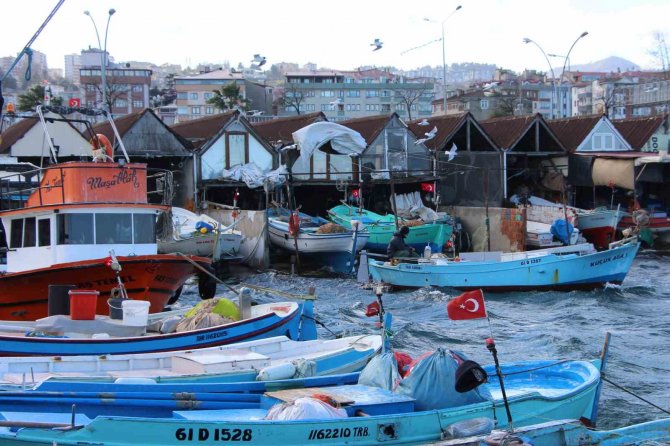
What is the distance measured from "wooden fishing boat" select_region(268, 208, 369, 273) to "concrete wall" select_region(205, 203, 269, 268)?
1.03 meters

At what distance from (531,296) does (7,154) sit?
2516 centimetres

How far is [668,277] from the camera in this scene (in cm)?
2997

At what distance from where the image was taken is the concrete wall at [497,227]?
1247 inches

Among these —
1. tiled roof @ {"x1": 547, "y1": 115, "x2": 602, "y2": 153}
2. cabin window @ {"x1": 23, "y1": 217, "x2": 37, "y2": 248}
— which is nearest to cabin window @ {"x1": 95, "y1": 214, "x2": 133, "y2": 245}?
cabin window @ {"x1": 23, "y1": 217, "x2": 37, "y2": 248}

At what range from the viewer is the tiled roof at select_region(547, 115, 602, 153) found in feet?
145

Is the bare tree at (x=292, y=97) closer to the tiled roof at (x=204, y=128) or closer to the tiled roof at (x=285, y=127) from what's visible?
the tiled roof at (x=285, y=127)

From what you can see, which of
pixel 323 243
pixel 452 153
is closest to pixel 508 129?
pixel 452 153

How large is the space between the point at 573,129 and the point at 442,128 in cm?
826

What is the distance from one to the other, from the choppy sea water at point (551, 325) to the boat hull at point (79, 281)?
4.10 metres

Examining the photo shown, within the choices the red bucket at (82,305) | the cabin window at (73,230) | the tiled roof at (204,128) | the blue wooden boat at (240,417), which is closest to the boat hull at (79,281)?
the cabin window at (73,230)

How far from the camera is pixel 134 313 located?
48.3ft

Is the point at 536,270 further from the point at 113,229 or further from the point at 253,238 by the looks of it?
the point at 113,229

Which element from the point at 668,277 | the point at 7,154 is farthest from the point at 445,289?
the point at 7,154

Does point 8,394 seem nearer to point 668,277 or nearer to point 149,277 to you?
point 149,277
